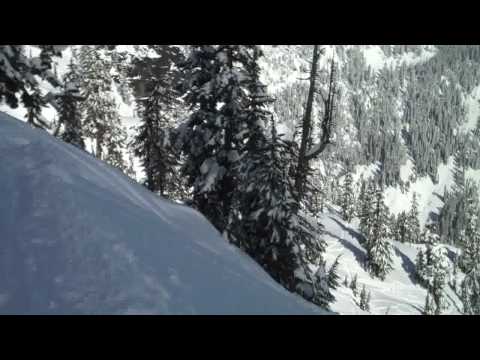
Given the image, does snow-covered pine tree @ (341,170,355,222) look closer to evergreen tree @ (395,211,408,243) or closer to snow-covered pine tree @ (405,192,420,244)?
evergreen tree @ (395,211,408,243)

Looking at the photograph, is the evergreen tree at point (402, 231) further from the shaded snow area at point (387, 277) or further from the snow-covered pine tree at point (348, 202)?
the snow-covered pine tree at point (348, 202)

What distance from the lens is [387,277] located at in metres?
91.1

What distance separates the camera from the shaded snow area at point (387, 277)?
7425 cm

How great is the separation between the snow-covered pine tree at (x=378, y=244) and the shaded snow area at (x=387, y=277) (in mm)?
2189

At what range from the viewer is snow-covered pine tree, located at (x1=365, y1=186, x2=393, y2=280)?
8531 centimetres

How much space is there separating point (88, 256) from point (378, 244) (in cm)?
8769

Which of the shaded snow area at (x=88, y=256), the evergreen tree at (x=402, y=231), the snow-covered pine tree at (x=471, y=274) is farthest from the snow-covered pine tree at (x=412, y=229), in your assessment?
the shaded snow area at (x=88, y=256)

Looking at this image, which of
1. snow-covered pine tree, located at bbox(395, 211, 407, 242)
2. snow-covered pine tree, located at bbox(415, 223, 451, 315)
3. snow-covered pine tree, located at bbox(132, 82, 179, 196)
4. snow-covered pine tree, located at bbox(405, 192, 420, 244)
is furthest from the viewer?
snow-covered pine tree, located at bbox(405, 192, 420, 244)

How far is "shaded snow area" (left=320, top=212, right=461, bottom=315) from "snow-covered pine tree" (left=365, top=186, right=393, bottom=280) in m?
2.19

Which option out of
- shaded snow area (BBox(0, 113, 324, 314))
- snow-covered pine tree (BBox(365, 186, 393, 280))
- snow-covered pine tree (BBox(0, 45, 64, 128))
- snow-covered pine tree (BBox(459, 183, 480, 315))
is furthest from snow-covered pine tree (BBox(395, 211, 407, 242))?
shaded snow area (BBox(0, 113, 324, 314))
